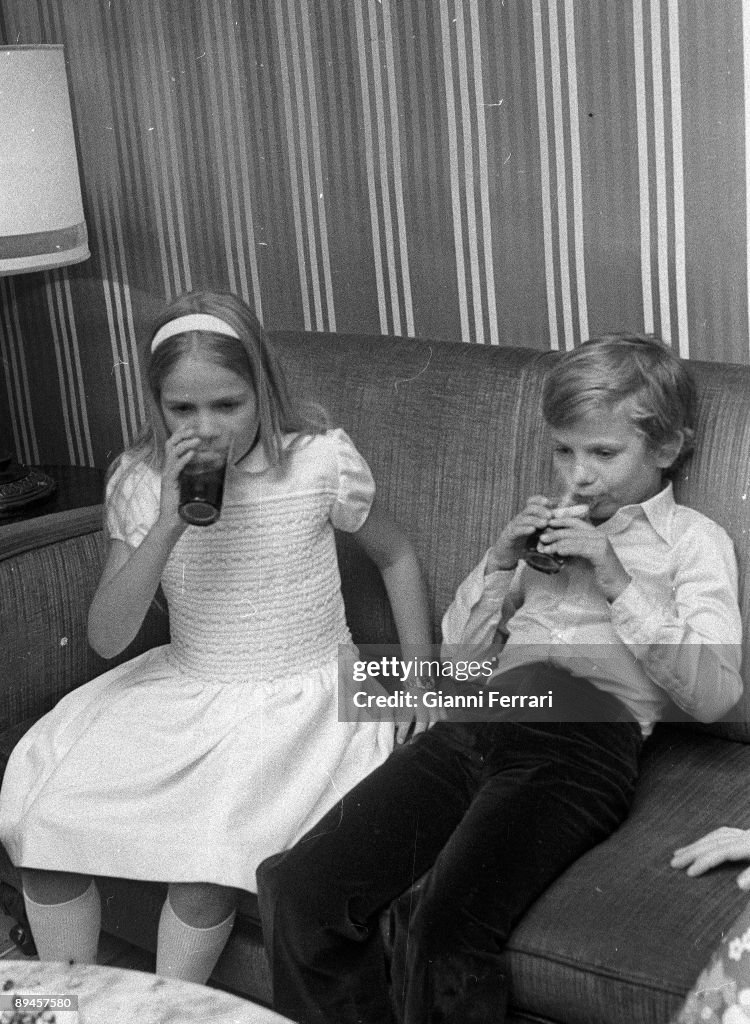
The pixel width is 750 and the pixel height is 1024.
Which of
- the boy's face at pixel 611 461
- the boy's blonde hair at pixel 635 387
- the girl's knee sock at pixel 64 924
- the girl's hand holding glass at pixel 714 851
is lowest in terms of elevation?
the girl's knee sock at pixel 64 924

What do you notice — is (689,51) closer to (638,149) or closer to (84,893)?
(638,149)

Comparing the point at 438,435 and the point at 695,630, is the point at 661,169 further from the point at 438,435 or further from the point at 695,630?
the point at 695,630

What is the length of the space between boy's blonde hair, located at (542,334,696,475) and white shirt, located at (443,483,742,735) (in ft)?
0.23

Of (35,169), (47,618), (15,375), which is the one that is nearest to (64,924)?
(47,618)

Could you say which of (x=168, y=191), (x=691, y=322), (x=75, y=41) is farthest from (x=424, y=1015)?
(x=75, y=41)

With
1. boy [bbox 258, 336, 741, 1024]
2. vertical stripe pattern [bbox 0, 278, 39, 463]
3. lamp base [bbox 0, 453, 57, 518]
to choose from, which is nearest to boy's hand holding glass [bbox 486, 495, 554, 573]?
boy [bbox 258, 336, 741, 1024]

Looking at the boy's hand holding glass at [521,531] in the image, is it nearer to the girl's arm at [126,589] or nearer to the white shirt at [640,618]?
the white shirt at [640,618]

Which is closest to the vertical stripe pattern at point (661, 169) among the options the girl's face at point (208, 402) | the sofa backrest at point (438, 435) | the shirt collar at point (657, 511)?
the sofa backrest at point (438, 435)

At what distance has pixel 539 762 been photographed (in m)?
1.36

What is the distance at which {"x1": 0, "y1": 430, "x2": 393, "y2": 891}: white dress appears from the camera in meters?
1.40

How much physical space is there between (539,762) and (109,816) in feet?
1.49

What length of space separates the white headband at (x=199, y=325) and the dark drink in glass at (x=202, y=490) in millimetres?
162

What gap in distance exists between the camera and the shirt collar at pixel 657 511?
4.70 feet

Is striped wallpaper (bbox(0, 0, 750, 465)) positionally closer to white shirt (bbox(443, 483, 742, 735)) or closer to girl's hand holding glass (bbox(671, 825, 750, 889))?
white shirt (bbox(443, 483, 742, 735))
